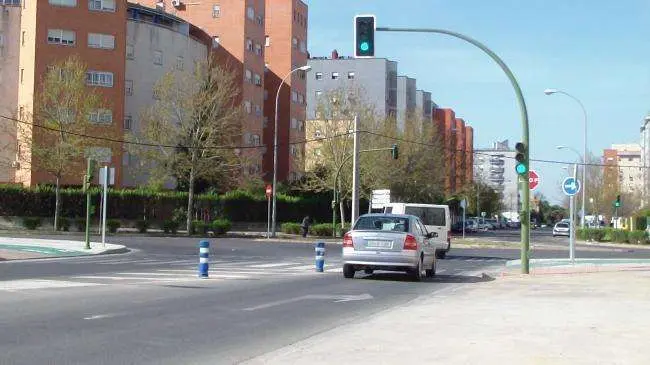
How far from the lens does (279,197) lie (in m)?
62.6

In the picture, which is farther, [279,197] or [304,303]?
[279,197]

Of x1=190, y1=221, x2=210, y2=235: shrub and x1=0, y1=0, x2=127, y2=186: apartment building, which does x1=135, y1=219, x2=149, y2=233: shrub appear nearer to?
x1=190, y1=221, x2=210, y2=235: shrub

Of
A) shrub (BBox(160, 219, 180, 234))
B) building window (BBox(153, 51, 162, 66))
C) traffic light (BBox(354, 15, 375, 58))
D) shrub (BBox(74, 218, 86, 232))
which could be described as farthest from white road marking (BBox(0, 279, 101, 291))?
building window (BBox(153, 51, 162, 66))

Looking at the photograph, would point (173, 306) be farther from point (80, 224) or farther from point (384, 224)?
point (80, 224)

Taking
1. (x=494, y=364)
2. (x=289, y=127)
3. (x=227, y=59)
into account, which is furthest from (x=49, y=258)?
(x=289, y=127)

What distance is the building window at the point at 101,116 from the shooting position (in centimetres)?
5436

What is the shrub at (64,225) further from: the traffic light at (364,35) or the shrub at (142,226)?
the traffic light at (364,35)

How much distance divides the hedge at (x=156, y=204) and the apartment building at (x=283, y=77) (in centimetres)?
1484

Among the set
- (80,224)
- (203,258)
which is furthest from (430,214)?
(80,224)

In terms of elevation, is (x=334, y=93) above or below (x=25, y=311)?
above

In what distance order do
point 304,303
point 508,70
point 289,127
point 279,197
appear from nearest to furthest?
point 304,303 → point 508,70 → point 279,197 → point 289,127

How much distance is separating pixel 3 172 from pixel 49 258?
34.4 metres

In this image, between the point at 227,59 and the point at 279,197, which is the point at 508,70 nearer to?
the point at 279,197

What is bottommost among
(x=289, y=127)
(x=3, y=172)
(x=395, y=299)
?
(x=395, y=299)
